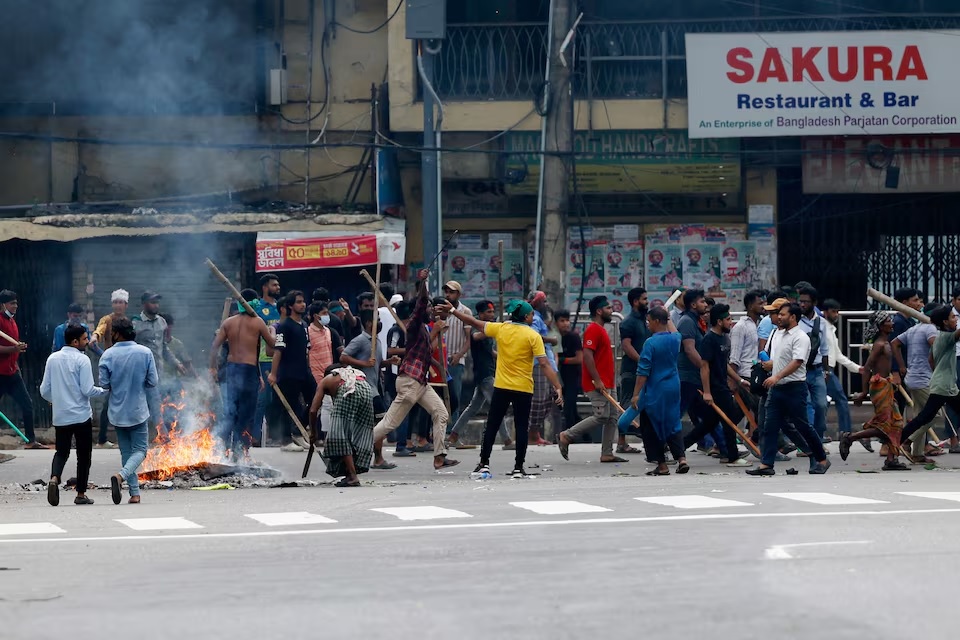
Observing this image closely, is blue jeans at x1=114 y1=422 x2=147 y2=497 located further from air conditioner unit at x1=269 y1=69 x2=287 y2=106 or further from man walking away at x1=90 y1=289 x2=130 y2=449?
air conditioner unit at x1=269 y1=69 x2=287 y2=106

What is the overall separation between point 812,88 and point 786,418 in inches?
312

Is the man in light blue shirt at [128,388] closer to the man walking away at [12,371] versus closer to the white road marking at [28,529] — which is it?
the white road marking at [28,529]

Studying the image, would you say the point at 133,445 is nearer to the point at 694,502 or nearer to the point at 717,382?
the point at 694,502

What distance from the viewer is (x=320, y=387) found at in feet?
41.2

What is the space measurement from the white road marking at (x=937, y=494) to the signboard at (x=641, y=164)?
9759 millimetres

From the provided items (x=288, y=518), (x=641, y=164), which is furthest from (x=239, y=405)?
(x=641, y=164)

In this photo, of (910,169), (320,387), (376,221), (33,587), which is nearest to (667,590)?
(33,587)

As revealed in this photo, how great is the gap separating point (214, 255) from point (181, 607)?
13.6 meters

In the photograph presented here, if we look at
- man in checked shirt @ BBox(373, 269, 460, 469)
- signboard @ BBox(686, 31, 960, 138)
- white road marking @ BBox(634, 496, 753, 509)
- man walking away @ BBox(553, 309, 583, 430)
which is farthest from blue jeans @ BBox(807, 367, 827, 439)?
signboard @ BBox(686, 31, 960, 138)

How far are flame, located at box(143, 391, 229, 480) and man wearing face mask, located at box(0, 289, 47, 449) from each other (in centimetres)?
223

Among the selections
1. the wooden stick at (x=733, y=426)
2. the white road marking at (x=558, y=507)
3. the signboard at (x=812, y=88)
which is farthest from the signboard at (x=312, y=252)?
the white road marking at (x=558, y=507)

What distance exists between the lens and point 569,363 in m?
16.2

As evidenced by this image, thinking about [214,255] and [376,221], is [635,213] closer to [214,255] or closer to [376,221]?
[376,221]

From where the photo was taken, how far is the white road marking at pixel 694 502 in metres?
10.5
